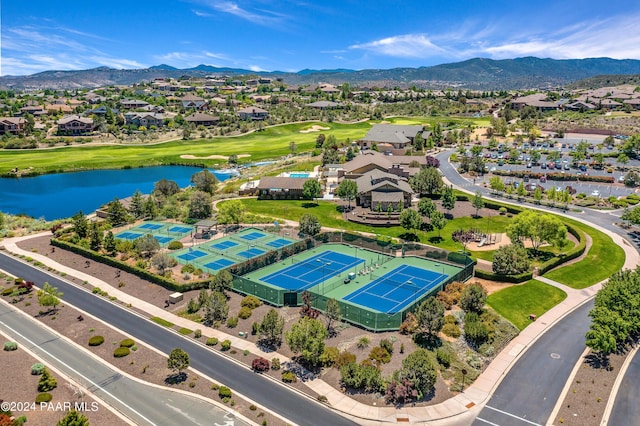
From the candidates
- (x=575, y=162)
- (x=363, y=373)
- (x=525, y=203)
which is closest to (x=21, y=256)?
(x=363, y=373)

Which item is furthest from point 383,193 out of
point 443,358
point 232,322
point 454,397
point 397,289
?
point 454,397

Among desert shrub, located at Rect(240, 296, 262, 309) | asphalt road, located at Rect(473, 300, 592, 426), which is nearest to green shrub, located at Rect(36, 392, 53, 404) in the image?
desert shrub, located at Rect(240, 296, 262, 309)

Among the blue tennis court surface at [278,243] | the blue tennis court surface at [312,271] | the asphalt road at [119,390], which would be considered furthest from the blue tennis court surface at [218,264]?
the asphalt road at [119,390]

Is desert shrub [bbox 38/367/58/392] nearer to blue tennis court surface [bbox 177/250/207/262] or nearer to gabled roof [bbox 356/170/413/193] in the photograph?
blue tennis court surface [bbox 177/250/207/262]

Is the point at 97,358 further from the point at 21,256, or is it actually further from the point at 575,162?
the point at 575,162

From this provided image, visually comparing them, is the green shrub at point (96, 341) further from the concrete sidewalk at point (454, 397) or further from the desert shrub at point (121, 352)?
the concrete sidewalk at point (454, 397)
